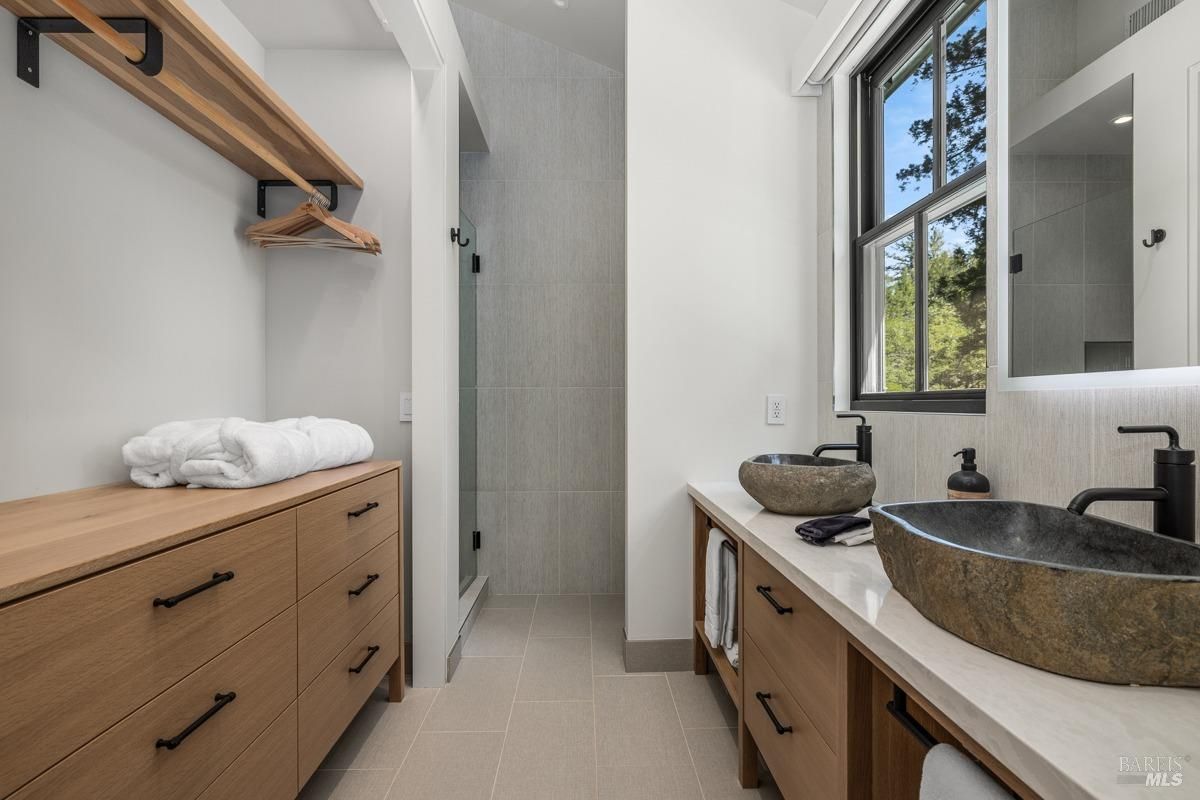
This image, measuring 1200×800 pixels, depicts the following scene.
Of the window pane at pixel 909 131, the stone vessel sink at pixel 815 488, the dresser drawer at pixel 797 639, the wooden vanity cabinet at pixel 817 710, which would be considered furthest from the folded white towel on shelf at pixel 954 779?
the window pane at pixel 909 131

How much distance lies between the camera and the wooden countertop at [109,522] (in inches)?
29.5

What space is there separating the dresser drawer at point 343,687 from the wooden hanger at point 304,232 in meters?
1.30

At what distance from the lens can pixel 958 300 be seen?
1624mm

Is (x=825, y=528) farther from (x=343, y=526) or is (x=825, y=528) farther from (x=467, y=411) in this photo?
(x=467, y=411)

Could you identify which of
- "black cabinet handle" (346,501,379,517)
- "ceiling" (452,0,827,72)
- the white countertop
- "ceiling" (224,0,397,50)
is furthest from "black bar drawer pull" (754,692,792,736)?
"ceiling" (452,0,827,72)

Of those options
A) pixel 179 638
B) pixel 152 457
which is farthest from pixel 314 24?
pixel 179 638

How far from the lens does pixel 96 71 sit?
1466 millimetres

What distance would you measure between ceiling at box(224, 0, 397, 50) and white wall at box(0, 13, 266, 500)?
587 mm

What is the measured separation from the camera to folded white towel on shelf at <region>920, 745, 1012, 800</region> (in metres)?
0.60

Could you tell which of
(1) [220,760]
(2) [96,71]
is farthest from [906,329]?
(2) [96,71]

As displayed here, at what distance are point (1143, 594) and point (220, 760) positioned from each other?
1.40m

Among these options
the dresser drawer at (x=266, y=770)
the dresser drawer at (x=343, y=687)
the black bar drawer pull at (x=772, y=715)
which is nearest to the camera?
the dresser drawer at (x=266, y=770)

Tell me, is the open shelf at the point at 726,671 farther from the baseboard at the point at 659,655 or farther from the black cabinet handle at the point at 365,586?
the black cabinet handle at the point at 365,586

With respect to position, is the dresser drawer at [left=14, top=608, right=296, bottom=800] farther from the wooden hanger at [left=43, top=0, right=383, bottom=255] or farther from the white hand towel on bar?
the wooden hanger at [left=43, top=0, right=383, bottom=255]
